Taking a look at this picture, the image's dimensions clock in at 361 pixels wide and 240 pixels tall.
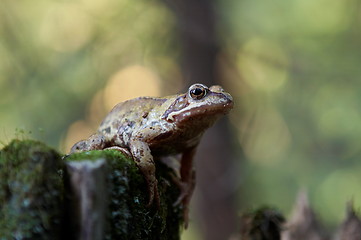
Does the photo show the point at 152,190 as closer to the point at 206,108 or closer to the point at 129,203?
the point at 129,203

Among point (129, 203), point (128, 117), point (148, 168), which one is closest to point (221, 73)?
point (128, 117)

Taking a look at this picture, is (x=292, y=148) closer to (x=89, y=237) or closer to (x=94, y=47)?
(x=94, y=47)

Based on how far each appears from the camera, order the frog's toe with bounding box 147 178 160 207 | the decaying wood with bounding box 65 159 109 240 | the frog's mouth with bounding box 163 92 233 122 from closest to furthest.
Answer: the decaying wood with bounding box 65 159 109 240 → the frog's toe with bounding box 147 178 160 207 → the frog's mouth with bounding box 163 92 233 122

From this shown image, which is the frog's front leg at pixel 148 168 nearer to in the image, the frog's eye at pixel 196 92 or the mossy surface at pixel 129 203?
the mossy surface at pixel 129 203

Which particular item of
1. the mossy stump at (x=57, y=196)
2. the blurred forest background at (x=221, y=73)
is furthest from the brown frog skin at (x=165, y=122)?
the blurred forest background at (x=221, y=73)

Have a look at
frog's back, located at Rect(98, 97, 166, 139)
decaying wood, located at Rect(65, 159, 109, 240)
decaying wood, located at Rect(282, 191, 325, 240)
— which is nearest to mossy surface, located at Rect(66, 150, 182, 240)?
decaying wood, located at Rect(65, 159, 109, 240)

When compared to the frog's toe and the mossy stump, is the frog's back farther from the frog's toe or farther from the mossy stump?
the mossy stump
